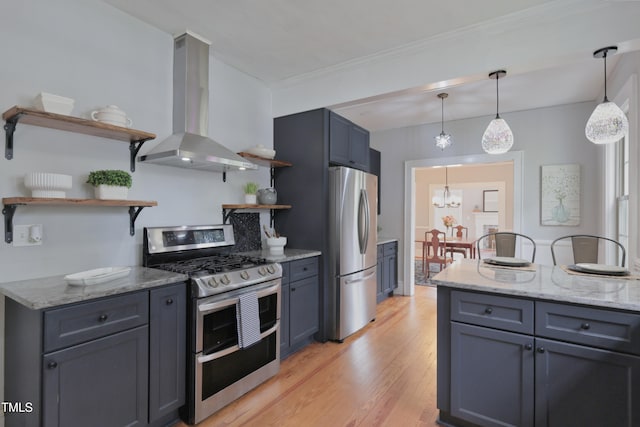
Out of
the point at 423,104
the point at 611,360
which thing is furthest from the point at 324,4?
the point at 611,360

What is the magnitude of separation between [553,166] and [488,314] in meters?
3.21

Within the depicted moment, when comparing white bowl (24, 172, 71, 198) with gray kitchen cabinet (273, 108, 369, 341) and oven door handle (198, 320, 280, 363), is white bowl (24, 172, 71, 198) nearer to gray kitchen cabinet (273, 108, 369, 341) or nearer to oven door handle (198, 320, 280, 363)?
oven door handle (198, 320, 280, 363)

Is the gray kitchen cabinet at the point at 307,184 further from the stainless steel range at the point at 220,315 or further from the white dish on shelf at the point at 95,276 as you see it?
the white dish on shelf at the point at 95,276

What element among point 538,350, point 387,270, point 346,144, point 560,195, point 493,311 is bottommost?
point 387,270

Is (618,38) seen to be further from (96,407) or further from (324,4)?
(96,407)

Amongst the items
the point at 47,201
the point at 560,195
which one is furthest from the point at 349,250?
the point at 560,195

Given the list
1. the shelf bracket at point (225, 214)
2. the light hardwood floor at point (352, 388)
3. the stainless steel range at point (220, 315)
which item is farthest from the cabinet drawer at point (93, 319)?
the shelf bracket at point (225, 214)

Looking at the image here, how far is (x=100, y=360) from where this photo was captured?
5.28ft

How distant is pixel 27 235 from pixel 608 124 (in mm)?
Result: 3531

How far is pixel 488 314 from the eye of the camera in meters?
1.81

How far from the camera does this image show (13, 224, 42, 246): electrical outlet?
5.92 ft

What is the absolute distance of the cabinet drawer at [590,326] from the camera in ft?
4.86

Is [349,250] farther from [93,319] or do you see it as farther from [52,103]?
[52,103]

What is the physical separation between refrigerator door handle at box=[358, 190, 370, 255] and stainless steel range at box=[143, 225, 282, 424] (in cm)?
123
